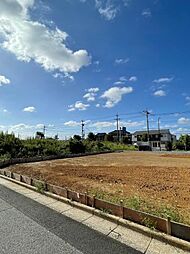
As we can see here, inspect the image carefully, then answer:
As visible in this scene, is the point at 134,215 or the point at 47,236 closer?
A: the point at 47,236

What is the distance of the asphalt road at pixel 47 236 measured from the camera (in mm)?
2979

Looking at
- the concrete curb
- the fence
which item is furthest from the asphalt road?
the fence

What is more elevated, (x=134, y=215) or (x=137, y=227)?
(x=134, y=215)

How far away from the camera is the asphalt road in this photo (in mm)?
2979

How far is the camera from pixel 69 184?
6980mm

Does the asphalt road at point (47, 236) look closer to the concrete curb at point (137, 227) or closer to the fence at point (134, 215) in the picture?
the concrete curb at point (137, 227)

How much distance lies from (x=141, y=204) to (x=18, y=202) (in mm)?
2868

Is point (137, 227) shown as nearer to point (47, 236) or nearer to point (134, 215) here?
point (134, 215)

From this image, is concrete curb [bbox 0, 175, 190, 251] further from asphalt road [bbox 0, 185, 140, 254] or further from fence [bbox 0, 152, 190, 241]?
asphalt road [bbox 0, 185, 140, 254]

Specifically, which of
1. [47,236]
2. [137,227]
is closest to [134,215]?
[137,227]

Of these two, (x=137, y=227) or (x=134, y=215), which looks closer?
(x=137, y=227)

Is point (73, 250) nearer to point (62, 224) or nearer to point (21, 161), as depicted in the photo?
point (62, 224)

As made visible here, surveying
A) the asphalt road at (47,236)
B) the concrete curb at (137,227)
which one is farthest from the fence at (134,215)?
the asphalt road at (47,236)

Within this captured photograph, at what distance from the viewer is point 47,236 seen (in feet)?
11.1
